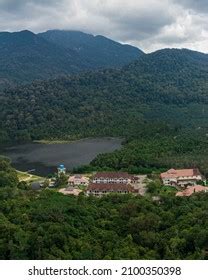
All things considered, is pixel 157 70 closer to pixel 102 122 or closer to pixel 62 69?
pixel 102 122

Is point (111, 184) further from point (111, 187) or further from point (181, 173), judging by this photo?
point (181, 173)

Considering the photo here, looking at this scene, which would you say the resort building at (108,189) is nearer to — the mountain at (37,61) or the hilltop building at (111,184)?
the hilltop building at (111,184)

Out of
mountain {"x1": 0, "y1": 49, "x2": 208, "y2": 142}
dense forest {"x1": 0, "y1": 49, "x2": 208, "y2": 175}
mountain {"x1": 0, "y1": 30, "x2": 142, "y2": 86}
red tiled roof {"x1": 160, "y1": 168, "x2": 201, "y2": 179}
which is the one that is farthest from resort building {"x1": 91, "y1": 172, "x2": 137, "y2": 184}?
mountain {"x1": 0, "y1": 30, "x2": 142, "y2": 86}

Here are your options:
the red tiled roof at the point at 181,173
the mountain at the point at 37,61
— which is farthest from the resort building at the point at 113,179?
the mountain at the point at 37,61

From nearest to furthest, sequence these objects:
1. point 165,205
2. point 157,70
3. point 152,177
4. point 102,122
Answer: point 165,205
point 152,177
point 102,122
point 157,70

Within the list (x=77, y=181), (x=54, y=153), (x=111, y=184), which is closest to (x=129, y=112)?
(x=54, y=153)

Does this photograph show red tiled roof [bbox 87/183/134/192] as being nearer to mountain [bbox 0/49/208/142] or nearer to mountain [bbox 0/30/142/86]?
mountain [bbox 0/49/208/142]
